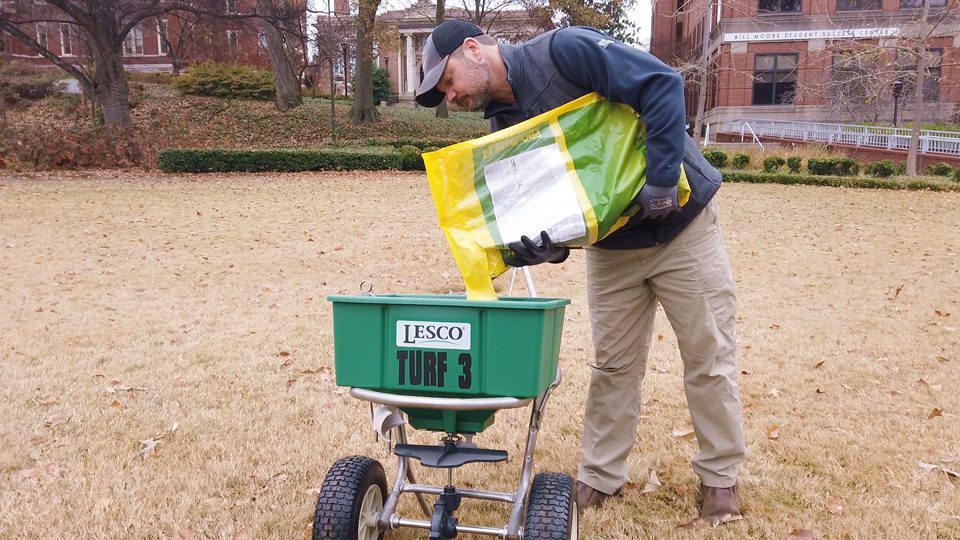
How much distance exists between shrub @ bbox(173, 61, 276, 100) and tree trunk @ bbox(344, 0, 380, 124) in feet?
17.7

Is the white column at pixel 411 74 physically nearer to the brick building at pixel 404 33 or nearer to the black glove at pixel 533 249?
the brick building at pixel 404 33

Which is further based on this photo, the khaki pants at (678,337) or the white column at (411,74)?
the white column at (411,74)

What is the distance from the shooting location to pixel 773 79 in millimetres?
34094

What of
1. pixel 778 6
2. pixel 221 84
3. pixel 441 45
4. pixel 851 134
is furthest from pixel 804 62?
pixel 441 45

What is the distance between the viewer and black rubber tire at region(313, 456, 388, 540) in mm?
2291

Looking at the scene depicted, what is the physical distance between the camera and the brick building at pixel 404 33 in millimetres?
27666

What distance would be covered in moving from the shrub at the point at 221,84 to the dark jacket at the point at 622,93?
30063mm

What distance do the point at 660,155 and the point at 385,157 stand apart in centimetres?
1861

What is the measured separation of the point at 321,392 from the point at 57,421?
4.49 ft

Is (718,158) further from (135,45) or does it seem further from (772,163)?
(135,45)

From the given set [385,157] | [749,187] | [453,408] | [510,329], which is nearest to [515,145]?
[510,329]

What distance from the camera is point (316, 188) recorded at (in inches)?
631

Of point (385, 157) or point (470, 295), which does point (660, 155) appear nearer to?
point (470, 295)

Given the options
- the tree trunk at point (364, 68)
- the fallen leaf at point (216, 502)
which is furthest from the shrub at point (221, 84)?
the fallen leaf at point (216, 502)
